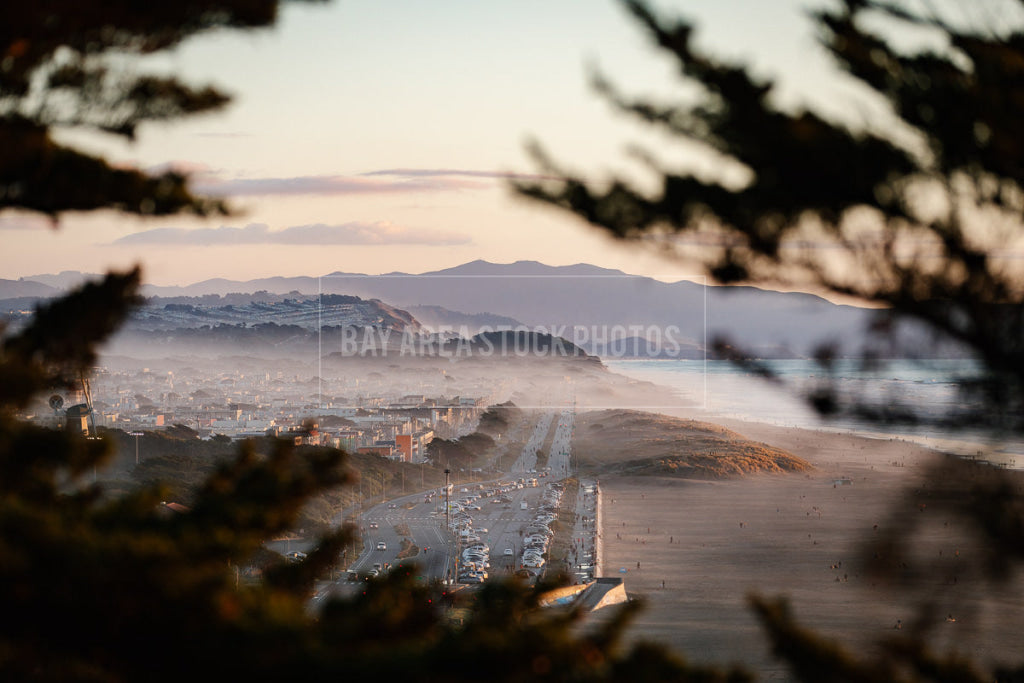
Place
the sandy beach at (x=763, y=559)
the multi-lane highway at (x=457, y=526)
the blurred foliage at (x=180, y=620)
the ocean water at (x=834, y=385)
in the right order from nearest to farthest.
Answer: the blurred foliage at (x=180, y=620) → the ocean water at (x=834, y=385) → the sandy beach at (x=763, y=559) → the multi-lane highway at (x=457, y=526)

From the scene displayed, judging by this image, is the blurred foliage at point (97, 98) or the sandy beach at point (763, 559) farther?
the sandy beach at point (763, 559)

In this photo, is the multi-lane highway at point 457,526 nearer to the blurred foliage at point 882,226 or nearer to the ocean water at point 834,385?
the ocean water at point 834,385

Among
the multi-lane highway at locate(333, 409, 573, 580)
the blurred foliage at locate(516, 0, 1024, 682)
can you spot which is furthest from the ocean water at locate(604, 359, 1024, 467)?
the multi-lane highway at locate(333, 409, 573, 580)

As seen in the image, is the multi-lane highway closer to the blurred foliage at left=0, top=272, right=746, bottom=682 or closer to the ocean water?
the ocean water

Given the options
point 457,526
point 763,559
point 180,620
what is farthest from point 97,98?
point 457,526

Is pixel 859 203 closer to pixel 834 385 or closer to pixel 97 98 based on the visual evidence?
pixel 834 385

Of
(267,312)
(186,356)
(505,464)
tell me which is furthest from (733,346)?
(267,312)

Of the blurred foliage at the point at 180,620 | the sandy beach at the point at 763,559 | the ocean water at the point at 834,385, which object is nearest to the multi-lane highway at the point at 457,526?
the sandy beach at the point at 763,559
